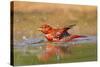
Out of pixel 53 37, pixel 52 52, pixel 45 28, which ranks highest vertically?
pixel 45 28

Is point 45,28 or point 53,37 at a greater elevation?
point 45,28

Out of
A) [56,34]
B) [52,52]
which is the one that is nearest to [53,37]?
[56,34]

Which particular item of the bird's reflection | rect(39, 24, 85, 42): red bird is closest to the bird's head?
rect(39, 24, 85, 42): red bird

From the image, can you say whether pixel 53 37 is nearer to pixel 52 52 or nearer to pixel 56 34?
pixel 56 34

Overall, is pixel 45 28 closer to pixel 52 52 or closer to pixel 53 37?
pixel 53 37

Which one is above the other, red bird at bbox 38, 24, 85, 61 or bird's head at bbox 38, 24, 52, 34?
bird's head at bbox 38, 24, 52, 34

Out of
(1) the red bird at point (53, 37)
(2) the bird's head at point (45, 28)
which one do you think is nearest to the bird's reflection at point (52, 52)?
(1) the red bird at point (53, 37)

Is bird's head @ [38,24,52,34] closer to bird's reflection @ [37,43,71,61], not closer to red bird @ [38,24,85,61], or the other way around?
red bird @ [38,24,85,61]

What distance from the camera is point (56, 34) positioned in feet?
8.75

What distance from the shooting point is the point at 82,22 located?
9.25 ft

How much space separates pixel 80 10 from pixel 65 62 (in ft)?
2.38

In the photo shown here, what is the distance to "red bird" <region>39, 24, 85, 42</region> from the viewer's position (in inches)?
103
